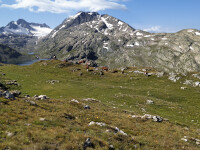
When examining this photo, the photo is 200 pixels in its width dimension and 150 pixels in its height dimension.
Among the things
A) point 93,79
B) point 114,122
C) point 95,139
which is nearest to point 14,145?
point 95,139

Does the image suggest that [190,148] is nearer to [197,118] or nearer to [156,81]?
[197,118]

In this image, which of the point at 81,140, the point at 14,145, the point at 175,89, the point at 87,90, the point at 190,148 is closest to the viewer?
the point at 14,145

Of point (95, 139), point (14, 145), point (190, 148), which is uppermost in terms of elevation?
point (14, 145)

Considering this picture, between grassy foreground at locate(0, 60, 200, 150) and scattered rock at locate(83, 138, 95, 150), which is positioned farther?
scattered rock at locate(83, 138, 95, 150)

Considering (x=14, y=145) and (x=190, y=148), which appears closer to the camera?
(x=14, y=145)

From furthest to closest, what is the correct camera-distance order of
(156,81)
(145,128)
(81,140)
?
(156,81) < (145,128) < (81,140)

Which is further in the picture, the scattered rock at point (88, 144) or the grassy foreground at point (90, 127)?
the scattered rock at point (88, 144)

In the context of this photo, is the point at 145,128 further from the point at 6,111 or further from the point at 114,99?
the point at 114,99

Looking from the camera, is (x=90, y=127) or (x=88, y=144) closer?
(x=88, y=144)

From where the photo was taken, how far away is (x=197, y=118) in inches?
1352

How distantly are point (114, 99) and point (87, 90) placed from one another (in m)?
13.3

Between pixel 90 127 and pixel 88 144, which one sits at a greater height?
pixel 88 144

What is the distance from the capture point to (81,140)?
1340 cm

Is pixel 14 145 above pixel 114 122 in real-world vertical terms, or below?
above
